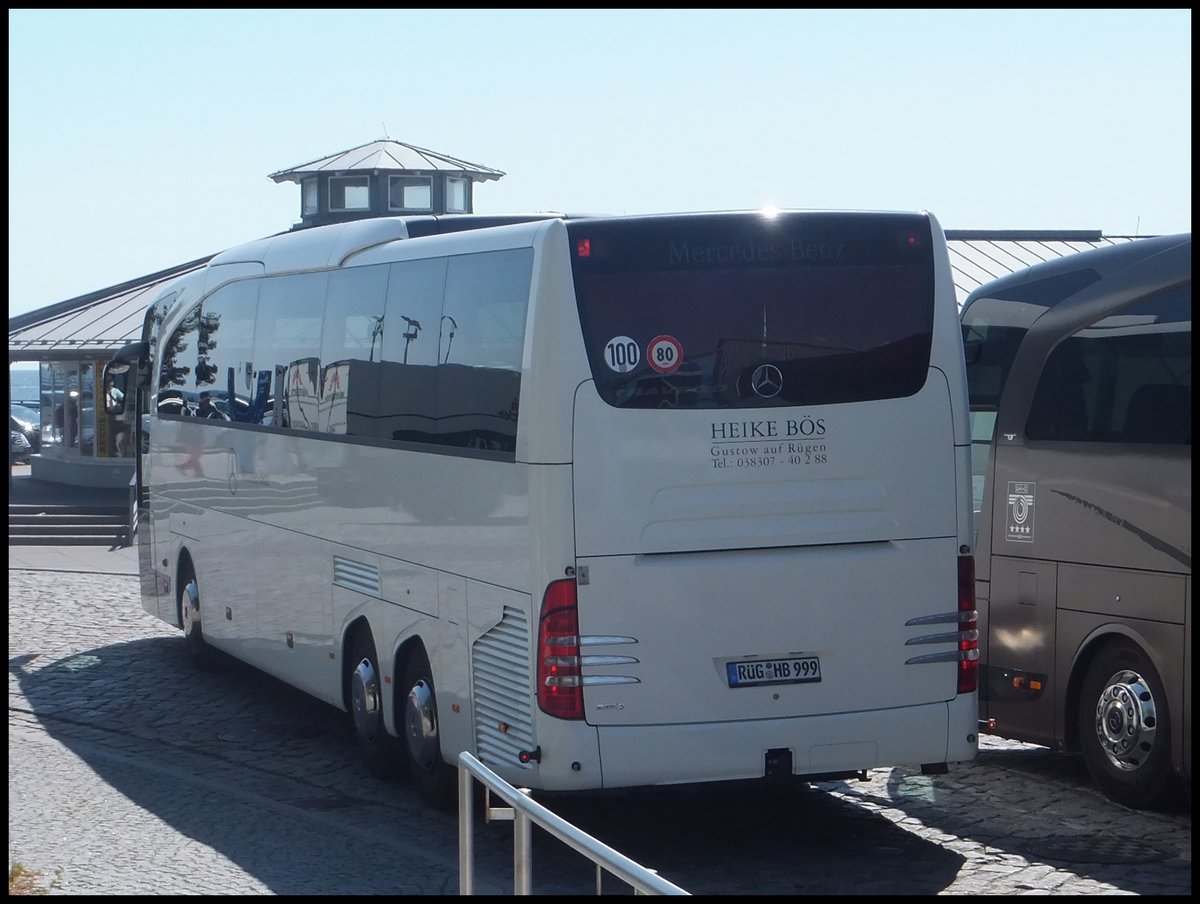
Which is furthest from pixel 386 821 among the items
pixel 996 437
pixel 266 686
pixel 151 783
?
pixel 266 686

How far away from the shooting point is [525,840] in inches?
241

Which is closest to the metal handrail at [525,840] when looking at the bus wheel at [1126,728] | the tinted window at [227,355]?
the bus wheel at [1126,728]

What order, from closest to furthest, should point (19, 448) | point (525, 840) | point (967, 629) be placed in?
point (525, 840)
point (967, 629)
point (19, 448)

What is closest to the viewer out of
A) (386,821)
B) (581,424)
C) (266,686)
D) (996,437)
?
(581,424)

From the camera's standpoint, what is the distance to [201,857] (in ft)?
30.7

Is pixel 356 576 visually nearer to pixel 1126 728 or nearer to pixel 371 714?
pixel 371 714

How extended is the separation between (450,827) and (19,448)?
52730mm

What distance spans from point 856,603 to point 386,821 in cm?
322

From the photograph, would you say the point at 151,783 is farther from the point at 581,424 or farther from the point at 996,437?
the point at 996,437

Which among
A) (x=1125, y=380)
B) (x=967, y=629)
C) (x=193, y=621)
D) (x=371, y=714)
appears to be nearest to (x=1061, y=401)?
(x=1125, y=380)

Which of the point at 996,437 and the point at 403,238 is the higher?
the point at 403,238

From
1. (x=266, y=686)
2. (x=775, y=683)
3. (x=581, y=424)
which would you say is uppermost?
(x=581, y=424)

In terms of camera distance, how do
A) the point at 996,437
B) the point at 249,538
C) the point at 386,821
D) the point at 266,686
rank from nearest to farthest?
the point at 386,821 < the point at 996,437 < the point at 249,538 < the point at 266,686

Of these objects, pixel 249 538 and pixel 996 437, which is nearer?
pixel 996 437
